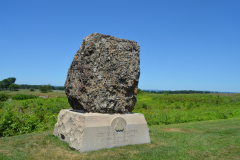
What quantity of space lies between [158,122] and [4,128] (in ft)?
24.7

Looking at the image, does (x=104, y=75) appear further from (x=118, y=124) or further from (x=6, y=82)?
(x=6, y=82)

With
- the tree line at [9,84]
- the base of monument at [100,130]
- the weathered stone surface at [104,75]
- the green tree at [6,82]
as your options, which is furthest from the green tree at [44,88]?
the weathered stone surface at [104,75]

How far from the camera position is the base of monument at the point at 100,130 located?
5284 mm

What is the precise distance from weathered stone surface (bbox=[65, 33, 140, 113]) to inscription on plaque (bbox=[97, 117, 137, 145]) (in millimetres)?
391

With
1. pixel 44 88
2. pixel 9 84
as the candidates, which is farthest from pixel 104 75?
pixel 9 84

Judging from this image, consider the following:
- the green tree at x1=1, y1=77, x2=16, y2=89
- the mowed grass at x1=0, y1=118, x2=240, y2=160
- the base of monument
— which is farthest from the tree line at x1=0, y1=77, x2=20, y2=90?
the base of monument

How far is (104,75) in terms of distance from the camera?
588cm

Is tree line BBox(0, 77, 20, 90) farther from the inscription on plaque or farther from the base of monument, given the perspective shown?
the inscription on plaque

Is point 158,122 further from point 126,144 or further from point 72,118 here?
point 72,118

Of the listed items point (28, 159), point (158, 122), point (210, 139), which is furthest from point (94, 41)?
point (158, 122)

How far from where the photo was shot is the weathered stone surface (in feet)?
19.1

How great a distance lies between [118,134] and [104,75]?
1701 millimetres

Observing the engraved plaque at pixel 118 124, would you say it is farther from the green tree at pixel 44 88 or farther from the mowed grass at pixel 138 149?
the green tree at pixel 44 88

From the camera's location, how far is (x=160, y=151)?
17.9 ft
